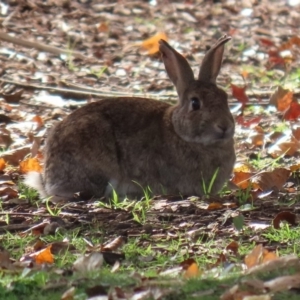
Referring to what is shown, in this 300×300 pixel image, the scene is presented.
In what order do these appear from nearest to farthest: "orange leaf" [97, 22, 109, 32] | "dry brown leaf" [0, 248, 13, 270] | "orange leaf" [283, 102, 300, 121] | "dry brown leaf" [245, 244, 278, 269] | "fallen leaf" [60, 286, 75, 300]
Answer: "fallen leaf" [60, 286, 75, 300], "dry brown leaf" [245, 244, 278, 269], "dry brown leaf" [0, 248, 13, 270], "orange leaf" [283, 102, 300, 121], "orange leaf" [97, 22, 109, 32]

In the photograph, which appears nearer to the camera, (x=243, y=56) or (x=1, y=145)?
(x=1, y=145)

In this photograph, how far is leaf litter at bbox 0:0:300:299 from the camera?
456cm

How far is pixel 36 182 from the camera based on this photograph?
250 inches

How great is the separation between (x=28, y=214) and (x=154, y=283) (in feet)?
5.69

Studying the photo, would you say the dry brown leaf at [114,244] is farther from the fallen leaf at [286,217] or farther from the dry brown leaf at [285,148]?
the dry brown leaf at [285,148]

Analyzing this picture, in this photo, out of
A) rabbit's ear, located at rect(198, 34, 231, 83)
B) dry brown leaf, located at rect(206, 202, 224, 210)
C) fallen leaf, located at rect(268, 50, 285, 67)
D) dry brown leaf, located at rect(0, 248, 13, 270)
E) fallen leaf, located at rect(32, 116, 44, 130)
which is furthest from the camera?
fallen leaf, located at rect(268, 50, 285, 67)

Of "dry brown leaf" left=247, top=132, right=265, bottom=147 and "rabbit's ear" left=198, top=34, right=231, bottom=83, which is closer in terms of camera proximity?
"rabbit's ear" left=198, top=34, right=231, bottom=83

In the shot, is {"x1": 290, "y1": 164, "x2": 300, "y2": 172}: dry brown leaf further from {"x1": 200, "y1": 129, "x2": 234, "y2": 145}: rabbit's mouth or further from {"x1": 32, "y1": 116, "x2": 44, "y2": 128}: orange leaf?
{"x1": 32, "y1": 116, "x2": 44, "y2": 128}: orange leaf

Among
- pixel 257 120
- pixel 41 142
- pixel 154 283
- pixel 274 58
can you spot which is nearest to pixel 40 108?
pixel 41 142

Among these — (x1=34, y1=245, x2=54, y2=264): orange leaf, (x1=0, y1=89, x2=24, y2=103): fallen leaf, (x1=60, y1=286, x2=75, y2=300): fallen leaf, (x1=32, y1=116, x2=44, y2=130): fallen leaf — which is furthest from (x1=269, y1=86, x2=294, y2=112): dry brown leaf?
(x1=60, y1=286, x2=75, y2=300): fallen leaf

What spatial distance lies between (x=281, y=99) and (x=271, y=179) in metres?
2.15

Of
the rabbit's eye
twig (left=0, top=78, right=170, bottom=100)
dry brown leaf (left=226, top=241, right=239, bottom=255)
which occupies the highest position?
the rabbit's eye

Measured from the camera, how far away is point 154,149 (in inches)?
254

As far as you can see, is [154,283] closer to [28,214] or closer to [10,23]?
[28,214]
